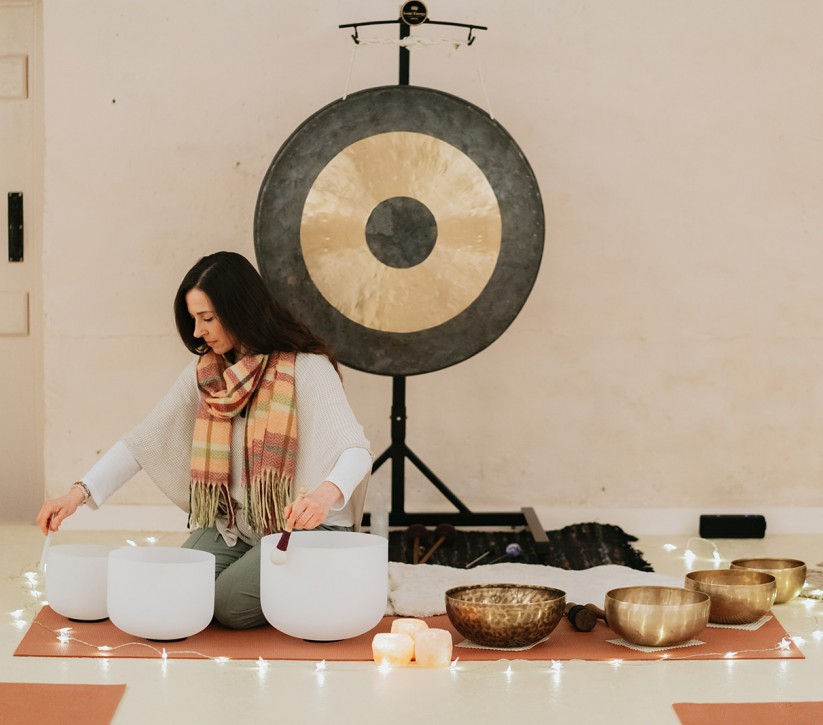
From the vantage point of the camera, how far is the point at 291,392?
2354mm

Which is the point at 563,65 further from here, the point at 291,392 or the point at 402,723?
the point at 402,723

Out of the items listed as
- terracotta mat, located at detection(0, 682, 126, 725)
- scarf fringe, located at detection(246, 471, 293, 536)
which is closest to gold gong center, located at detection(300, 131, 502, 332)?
scarf fringe, located at detection(246, 471, 293, 536)

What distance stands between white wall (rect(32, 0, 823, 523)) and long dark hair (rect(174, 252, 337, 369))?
103cm

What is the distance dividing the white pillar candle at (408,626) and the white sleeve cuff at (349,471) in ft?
0.76

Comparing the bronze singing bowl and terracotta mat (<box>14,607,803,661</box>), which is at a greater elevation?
the bronze singing bowl

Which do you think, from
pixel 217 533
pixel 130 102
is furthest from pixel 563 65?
pixel 217 533

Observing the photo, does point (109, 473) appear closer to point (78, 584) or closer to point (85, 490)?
point (85, 490)

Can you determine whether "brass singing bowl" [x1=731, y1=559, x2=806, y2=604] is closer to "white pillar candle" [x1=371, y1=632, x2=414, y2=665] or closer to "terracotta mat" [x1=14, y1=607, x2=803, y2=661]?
"terracotta mat" [x1=14, y1=607, x2=803, y2=661]

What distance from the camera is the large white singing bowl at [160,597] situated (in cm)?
207

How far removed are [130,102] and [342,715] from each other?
217 cm

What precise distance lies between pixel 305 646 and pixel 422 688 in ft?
0.96

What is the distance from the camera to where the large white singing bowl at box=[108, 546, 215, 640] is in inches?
81.4

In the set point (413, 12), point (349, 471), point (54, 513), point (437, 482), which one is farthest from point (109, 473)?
point (413, 12)

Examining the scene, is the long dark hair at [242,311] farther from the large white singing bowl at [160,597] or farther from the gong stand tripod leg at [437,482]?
the gong stand tripod leg at [437,482]
